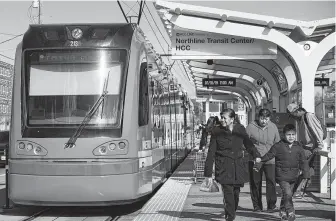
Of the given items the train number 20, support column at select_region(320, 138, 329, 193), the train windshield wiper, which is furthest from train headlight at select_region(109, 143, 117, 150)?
support column at select_region(320, 138, 329, 193)

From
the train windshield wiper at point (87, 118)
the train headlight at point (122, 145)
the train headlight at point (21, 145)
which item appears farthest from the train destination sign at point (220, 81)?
the train headlight at point (21, 145)

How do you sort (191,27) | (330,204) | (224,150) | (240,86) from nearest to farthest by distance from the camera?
(224,150) < (330,204) < (191,27) < (240,86)

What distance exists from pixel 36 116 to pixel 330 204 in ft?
17.3

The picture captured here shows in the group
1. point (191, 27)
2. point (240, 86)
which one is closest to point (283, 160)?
point (191, 27)

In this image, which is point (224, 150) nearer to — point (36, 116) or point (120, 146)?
point (120, 146)

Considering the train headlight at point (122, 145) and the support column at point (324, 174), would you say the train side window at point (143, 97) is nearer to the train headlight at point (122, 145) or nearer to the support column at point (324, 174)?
the train headlight at point (122, 145)

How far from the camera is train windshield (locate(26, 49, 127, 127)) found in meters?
10.8

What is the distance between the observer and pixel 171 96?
1775 centimetres

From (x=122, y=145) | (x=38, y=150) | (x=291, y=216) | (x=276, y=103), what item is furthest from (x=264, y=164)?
(x=276, y=103)

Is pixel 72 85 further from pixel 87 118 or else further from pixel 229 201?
pixel 229 201

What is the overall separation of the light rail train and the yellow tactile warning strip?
1.25ft

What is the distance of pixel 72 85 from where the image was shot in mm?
10938

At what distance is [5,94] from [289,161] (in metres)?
87.9

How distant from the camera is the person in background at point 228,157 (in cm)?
906
